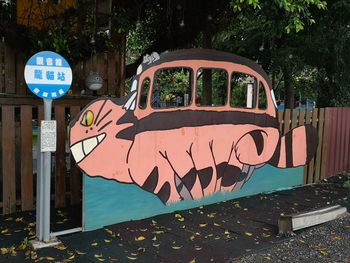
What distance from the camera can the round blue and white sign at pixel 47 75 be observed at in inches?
163

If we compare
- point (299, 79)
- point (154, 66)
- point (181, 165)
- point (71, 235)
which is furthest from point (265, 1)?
point (299, 79)

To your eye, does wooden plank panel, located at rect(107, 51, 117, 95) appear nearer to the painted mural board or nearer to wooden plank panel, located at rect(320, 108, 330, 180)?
the painted mural board

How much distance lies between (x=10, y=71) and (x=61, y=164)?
1695mm

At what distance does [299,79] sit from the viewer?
18453 mm

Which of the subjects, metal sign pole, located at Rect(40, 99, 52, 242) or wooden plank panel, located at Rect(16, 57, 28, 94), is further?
wooden plank panel, located at Rect(16, 57, 28, 94)

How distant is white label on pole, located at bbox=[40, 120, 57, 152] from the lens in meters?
4.30

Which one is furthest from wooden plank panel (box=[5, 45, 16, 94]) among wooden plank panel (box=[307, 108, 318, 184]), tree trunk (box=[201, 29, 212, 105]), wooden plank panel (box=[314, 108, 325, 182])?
wooden plank panel (box=[314, 108, 325, 182])

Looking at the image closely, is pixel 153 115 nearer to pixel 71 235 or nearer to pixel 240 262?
pixel 71 235

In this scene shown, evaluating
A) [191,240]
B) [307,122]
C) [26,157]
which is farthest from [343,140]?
[26,157]

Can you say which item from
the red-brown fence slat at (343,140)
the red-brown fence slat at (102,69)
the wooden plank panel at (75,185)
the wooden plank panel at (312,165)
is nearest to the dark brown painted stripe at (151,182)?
the wooden plank panel at (75,185)

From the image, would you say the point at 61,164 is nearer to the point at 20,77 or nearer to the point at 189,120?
the point at 20,77

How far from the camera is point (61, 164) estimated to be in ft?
18.9

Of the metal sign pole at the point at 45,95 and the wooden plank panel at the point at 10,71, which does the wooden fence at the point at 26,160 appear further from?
the metal sign pole at the point at 45,95

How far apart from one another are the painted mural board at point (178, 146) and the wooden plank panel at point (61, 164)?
3.19 feet
